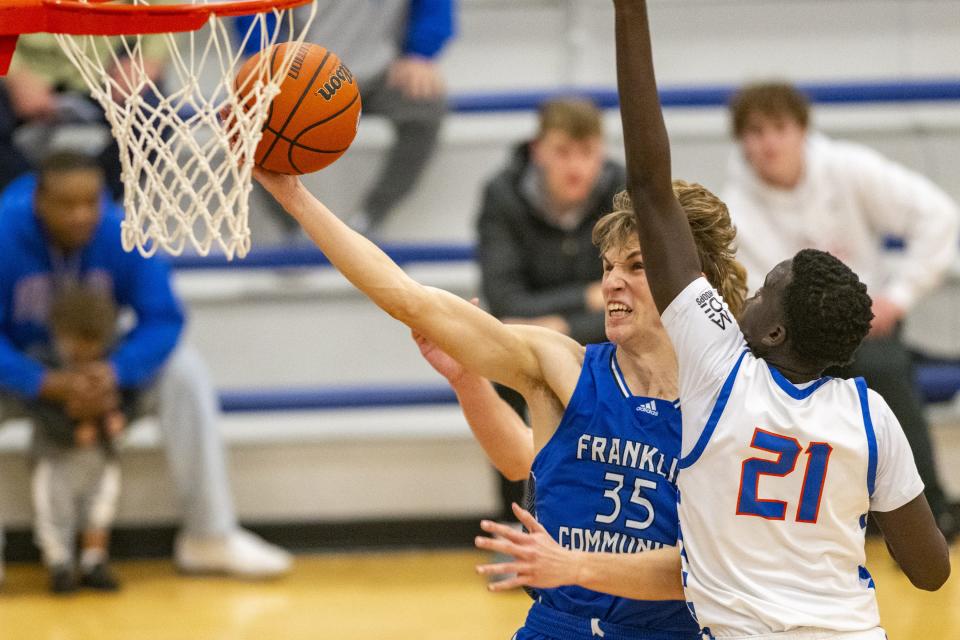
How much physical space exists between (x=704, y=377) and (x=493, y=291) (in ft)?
10.4

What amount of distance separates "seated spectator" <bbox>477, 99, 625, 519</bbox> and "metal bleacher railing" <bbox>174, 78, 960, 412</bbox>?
575mm

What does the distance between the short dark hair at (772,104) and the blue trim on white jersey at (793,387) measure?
128 inches

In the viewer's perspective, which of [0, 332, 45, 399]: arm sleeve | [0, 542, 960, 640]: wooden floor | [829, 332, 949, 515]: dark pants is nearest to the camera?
[0, 542, 960, 640]: wooden floor

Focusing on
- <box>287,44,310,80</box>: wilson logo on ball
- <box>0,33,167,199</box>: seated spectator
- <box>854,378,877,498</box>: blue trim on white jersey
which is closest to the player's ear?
<box>854,378,877,498</box>: blue trim on white jersey

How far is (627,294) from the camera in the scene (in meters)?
2.72

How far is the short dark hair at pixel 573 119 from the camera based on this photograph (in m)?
5.48

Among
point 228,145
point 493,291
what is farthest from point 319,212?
point 493,291

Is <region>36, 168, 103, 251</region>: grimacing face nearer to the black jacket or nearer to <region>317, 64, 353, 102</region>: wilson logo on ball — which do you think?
the black jacket

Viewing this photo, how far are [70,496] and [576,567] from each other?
3.71 meters

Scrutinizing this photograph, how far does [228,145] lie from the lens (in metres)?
2.82

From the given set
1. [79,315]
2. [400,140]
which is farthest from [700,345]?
[400,140]

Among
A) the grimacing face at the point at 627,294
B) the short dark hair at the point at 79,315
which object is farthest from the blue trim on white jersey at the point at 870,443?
the short dark hair at the point at 79,315

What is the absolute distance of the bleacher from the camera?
19.7 feet

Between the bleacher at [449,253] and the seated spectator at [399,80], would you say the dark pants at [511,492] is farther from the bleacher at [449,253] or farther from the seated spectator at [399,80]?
the seated spectator at [399,80]
